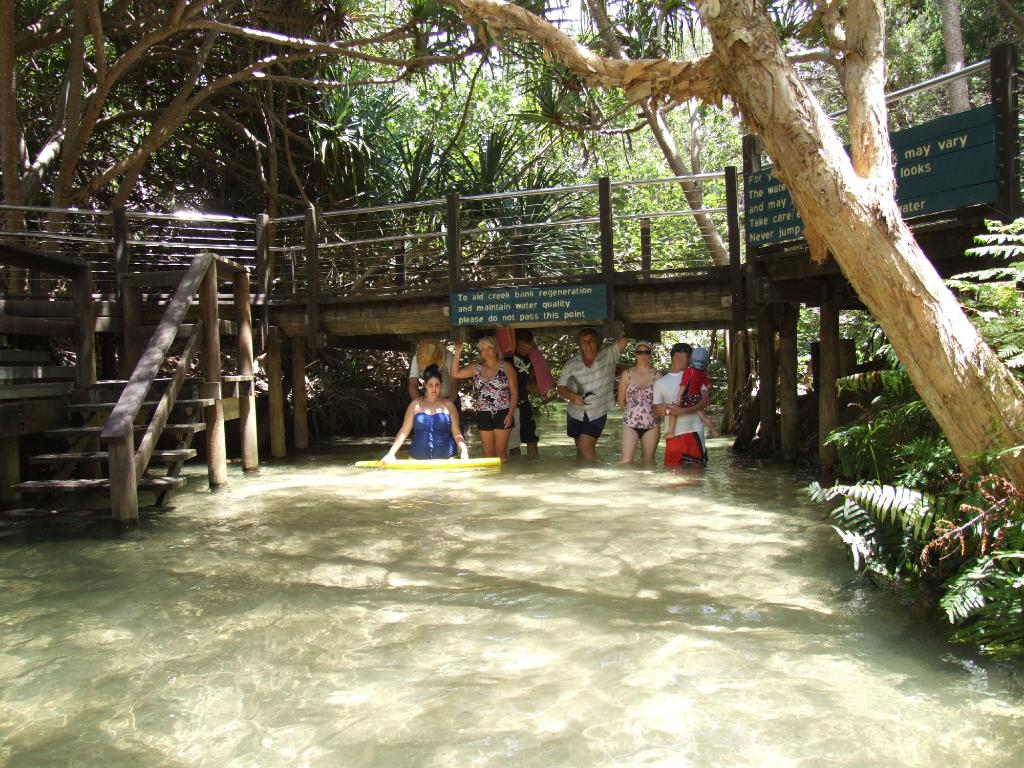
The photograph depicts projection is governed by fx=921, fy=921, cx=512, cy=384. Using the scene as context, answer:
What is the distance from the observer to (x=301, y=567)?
5.26m

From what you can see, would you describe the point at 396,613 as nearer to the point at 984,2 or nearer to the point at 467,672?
the point at 467,672

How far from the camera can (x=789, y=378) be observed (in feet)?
31.8

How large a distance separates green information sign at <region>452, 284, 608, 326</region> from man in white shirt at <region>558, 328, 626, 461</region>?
0.85 feet

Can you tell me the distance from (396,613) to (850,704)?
81.9 inches

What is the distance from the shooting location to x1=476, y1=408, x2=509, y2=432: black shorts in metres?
9.77

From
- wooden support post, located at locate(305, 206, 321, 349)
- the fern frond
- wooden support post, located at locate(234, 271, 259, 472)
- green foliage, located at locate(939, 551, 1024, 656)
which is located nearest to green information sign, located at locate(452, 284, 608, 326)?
wooden support post, located at locate(305, 206, 321, 349)

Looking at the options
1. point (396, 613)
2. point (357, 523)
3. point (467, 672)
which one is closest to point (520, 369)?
point (357, 523)

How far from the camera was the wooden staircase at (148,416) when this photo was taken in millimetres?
6332

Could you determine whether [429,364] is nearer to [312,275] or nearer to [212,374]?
[312,275]

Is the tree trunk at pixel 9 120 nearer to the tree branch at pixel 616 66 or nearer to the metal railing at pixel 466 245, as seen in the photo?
the metal railing at pixel 466 245

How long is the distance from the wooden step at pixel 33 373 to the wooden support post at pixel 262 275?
9.99 feet

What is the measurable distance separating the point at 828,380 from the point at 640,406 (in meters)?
1.86

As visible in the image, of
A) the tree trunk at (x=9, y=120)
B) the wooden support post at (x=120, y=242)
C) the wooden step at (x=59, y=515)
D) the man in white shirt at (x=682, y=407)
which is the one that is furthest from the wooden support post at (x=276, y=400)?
the man in white shirt at (x=682, y=407)

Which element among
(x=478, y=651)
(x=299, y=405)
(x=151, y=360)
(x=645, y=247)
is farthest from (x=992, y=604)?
(x=299, y=405)
